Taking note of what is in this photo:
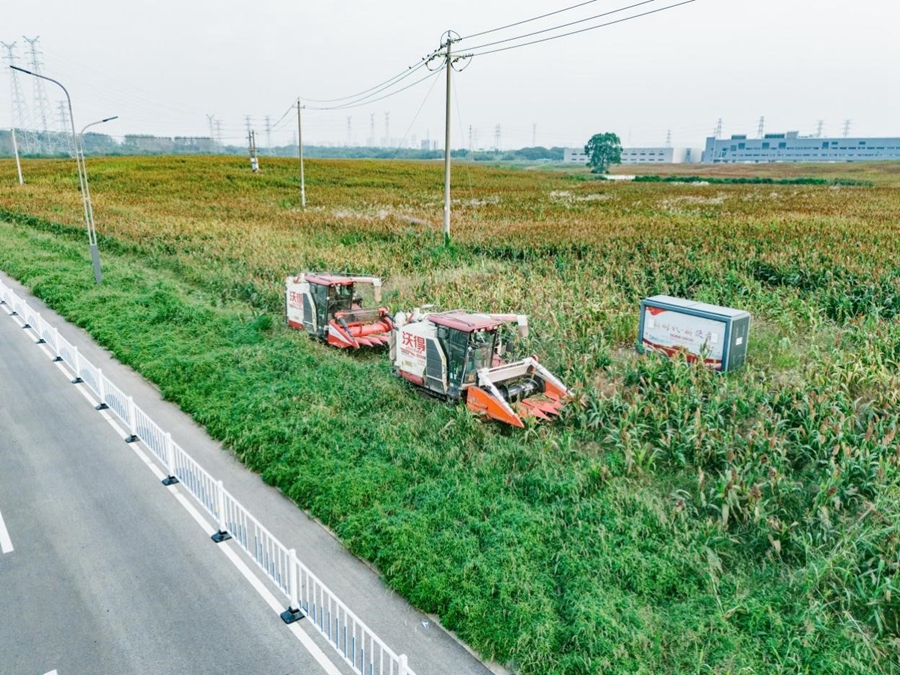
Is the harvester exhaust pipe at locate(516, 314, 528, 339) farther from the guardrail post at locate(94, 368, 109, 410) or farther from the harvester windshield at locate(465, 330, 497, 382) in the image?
the guardrail post at locate(94, 368, 109, 410)

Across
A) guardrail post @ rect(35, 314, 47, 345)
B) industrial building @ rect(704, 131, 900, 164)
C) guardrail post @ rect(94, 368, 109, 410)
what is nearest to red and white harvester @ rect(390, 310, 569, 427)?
guardrail post @ rect(94, 368, 109, 410)

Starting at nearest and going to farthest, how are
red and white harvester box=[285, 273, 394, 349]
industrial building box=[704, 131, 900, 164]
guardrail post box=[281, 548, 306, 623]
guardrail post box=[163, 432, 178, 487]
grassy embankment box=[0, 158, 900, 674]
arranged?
grassy embankment box=[0, 158, 900, 674]
guardrail post box=[281, 548, 306, 623]
guardrail post box=[163, 432, 178, 487]
red and white harvester box=[285, 273, 394, 349]
industrial building box=[704, 131, 900, 164]

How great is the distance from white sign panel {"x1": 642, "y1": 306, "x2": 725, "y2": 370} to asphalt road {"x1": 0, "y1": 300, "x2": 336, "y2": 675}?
35.2ft

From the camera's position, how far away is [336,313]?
17641 millimetres

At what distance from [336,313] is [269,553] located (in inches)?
382

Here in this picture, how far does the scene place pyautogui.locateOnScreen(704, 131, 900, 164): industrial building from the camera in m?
156

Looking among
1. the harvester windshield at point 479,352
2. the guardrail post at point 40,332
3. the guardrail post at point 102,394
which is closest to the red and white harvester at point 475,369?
the harvester windshield at point 479,352

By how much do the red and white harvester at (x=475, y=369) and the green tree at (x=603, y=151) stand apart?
367 ft

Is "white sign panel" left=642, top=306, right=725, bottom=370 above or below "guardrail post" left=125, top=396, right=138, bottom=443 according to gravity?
above

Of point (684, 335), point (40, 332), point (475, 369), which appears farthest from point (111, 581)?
point (40, 332)

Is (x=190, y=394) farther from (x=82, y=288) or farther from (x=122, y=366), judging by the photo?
(x=82, y=288)

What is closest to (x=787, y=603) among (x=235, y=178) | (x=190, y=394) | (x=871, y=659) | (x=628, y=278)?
(x=871, y=659)

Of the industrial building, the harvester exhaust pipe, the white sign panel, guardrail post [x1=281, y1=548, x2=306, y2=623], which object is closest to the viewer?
guardrail post [x1=281, y1=548, x2=306, y2=623]

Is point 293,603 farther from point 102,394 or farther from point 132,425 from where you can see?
A: point 102,394
